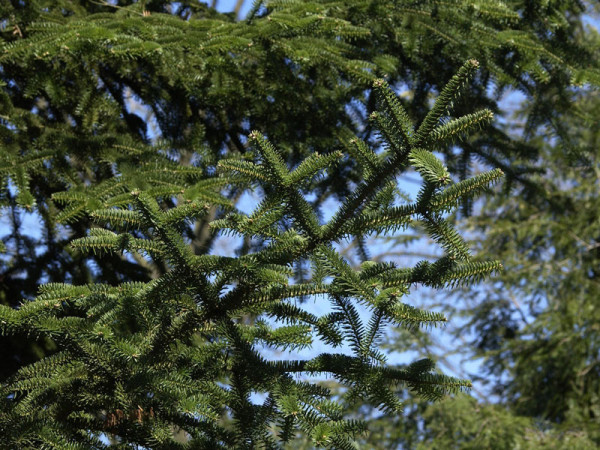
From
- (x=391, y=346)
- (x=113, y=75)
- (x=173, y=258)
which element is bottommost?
(x=173, y=258)

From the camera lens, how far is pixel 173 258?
5.67 ft

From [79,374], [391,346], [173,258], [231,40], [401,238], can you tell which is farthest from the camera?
[401,238]

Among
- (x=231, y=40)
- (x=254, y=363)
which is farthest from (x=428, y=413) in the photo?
(x=254, y=363)

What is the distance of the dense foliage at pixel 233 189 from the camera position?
1.73m

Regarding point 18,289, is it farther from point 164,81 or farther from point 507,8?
point 507,8

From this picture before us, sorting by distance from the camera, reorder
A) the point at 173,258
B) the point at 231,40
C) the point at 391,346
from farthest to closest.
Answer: the point at 391,346 < the point at 231,40 < the point at 173,258

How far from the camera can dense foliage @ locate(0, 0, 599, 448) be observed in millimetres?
1729

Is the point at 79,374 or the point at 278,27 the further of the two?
the point at 278,27

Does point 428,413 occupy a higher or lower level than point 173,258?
higher

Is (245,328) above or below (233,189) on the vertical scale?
below

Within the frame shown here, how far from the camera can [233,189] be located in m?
3.79

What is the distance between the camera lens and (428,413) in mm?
7836

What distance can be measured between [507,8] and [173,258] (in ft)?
8.79

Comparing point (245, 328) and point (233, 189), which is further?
point (233, 189)
